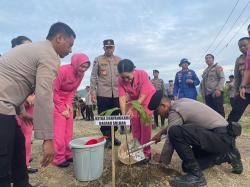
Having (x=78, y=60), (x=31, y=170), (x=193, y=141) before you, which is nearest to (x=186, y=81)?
(x=78, y=60)

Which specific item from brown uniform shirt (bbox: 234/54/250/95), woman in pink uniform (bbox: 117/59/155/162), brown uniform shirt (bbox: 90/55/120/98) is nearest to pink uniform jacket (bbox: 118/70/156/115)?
woman in pink uniform (bbox: 117/59/155/162)

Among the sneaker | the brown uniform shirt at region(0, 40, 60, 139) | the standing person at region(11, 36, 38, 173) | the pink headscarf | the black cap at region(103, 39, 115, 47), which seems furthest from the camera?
the black cap at region(103, 39, 115, 47)

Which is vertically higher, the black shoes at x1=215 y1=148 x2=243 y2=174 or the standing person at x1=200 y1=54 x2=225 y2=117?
the standing person at x1=200 y1=54 x2=225 y2=117

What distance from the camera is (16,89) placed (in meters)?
2.44

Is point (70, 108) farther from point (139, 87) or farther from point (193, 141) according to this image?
point (193, 141)

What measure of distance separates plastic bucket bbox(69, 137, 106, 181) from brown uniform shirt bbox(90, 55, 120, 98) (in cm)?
181

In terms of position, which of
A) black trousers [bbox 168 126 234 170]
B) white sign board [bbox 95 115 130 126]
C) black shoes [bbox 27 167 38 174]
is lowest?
black shoes [bbox 27 167 38 174]

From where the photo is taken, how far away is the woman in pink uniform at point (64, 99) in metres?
4.42

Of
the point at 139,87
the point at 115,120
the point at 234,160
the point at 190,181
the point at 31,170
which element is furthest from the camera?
the point at 139,87

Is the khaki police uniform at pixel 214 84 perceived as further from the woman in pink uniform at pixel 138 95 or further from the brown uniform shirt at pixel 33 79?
the brown uniform shirt at pixel 33 79

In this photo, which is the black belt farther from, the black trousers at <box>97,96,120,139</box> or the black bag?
the black trousers at <box>97,96,120,139</box>

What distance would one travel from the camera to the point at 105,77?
5.62m

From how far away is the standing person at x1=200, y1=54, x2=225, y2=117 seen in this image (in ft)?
23.2

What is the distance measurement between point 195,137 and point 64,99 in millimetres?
2105
